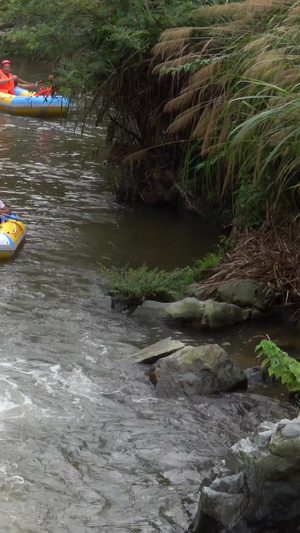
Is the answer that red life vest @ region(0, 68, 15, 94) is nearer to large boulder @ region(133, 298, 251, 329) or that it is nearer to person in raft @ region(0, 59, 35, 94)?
person in raft @ region(0, 59, 35, 94)

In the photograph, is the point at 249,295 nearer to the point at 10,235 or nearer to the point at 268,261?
the point at 268,261

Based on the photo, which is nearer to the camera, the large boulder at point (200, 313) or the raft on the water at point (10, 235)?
the large boulder at point (200, 313)

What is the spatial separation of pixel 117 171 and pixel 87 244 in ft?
9.81

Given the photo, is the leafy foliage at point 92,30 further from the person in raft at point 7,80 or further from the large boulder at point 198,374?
the person in raft at point 7,80

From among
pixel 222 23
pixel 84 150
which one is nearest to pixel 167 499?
pixel 222 23

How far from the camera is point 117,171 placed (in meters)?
13.0

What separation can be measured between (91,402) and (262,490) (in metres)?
2.18

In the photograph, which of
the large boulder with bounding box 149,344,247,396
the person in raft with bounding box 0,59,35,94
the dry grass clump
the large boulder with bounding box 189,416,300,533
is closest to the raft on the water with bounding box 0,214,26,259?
the dry grass clump

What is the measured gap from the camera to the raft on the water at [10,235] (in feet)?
31.0

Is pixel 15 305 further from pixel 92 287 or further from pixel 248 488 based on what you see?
pixel 248 488

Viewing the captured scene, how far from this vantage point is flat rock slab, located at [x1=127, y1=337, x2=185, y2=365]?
7141 millimetres

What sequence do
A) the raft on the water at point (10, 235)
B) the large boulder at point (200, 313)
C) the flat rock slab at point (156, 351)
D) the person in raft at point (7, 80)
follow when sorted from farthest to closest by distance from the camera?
the person in raft at point (7, 80) → the raft on the water at point (10, 235) → the large boulder at point (200, 313) → the flat rock slab at point (156, 351)

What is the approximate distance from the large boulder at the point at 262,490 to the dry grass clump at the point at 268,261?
3.28 meters

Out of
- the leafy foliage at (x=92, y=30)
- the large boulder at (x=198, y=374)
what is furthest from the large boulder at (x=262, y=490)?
the leafy foliage at (x=92, y=30)
